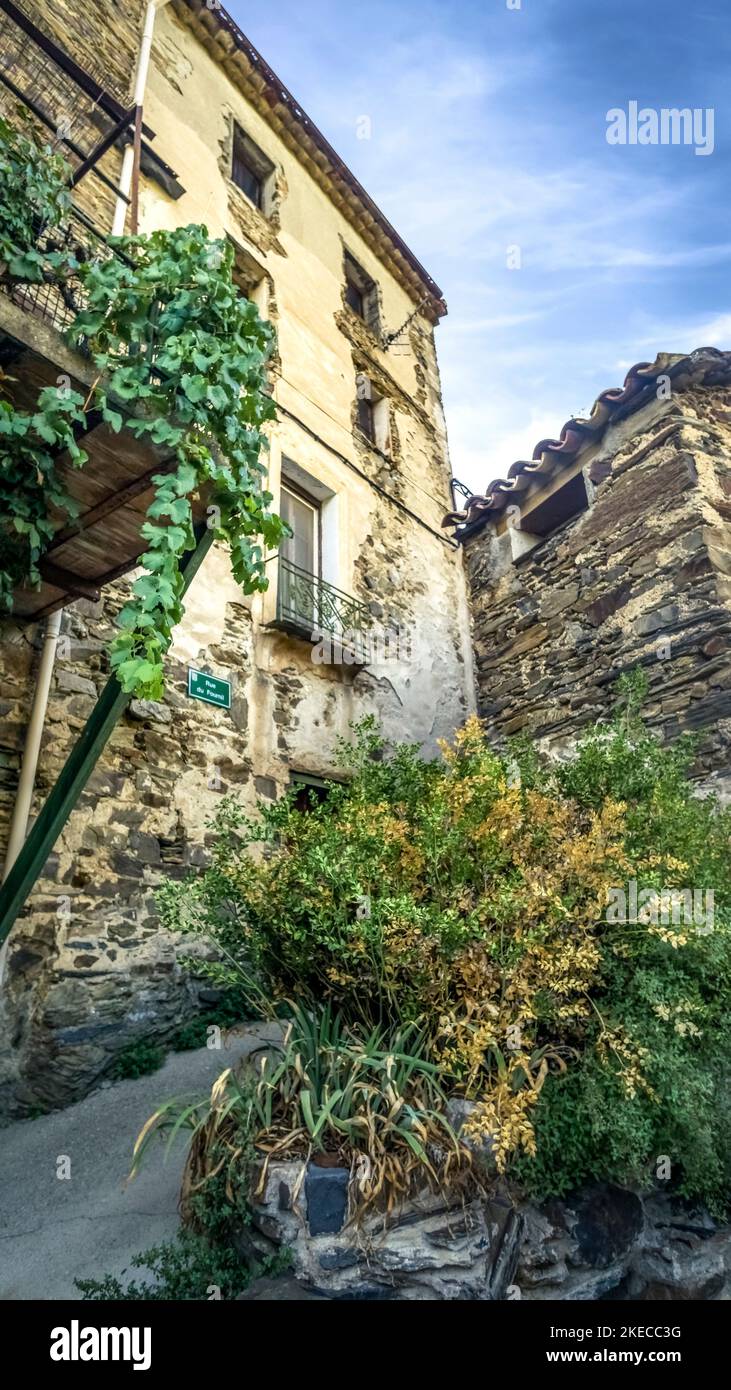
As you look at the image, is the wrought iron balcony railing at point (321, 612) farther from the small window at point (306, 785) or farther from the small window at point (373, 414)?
the small window at point (373, 414)

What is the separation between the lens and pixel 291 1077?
2.30 meters

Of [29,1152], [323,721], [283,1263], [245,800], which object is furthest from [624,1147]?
[323,721]

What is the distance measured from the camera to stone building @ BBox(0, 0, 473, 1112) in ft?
11.8

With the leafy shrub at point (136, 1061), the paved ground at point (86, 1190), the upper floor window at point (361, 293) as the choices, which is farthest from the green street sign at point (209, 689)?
the upper floor window at point (361, 293)

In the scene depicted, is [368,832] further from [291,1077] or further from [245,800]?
[245,800]

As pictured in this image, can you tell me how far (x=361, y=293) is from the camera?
30.5ft

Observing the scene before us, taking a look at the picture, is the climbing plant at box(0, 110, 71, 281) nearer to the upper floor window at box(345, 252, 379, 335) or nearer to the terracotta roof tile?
the terracotta roof tile

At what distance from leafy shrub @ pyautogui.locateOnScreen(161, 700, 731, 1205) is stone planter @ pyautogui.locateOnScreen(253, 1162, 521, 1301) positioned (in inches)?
9.3

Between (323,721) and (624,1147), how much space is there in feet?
13.3

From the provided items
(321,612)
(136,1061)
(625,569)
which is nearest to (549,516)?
(625,569)

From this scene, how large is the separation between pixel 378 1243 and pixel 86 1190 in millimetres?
1350

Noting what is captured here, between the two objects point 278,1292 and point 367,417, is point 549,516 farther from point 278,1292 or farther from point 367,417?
point 278,1292

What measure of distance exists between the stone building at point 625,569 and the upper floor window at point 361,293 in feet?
11.8

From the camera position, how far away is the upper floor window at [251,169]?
292 inches
